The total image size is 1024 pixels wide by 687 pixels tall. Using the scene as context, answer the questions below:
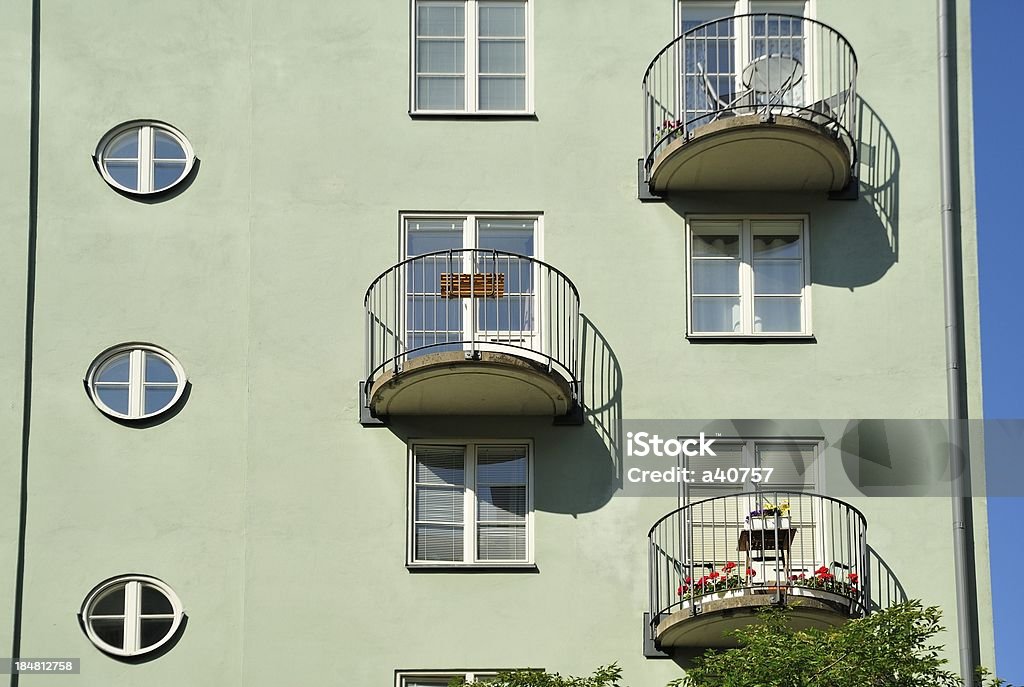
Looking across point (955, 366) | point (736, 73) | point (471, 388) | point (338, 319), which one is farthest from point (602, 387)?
point (736, 73)

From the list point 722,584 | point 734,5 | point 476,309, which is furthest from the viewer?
point 734,5

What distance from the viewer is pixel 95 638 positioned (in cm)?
2208

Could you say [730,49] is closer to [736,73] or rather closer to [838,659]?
[736,73]

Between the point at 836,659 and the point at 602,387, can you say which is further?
the point at 602,387

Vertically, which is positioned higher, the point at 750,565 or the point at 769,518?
the point at 769,518

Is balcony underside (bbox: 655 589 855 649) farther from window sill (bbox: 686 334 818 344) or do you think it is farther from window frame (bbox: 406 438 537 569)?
window sill (bbox: 686 334 818 344)

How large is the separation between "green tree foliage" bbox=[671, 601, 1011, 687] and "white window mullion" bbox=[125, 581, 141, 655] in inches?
261

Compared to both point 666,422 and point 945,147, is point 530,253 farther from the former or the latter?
point 945,147

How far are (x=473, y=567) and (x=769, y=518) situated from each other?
11.3ft

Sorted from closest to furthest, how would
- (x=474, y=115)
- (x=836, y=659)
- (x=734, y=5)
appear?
(x=836, y=659) → (x=474, y=115) → (x=734, y=5)

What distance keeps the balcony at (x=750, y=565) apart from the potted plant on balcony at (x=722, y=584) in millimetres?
11

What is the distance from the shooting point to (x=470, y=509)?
74.0ft

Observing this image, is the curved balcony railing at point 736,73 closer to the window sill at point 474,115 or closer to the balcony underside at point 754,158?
the balcony underside at point 754,158

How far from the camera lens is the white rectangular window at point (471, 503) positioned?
2239 centimetres
